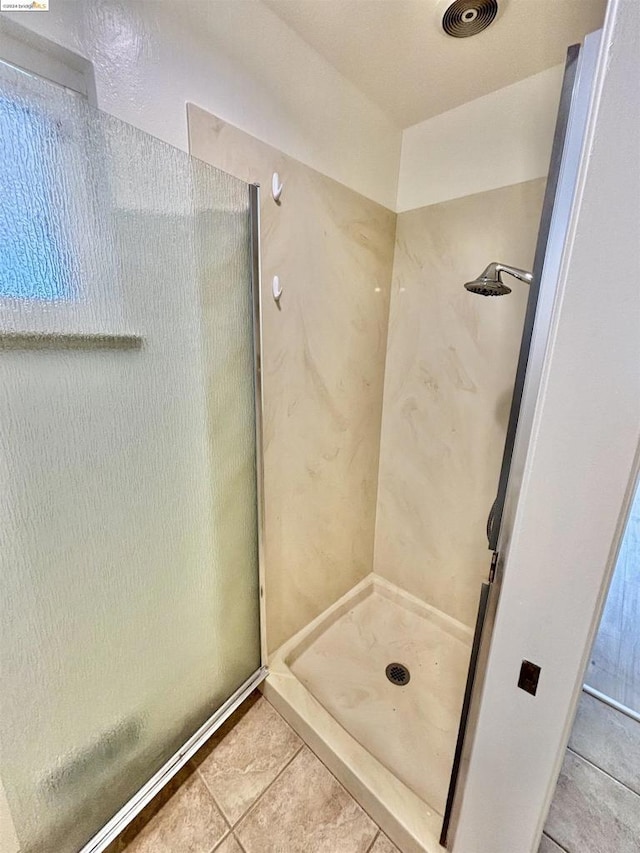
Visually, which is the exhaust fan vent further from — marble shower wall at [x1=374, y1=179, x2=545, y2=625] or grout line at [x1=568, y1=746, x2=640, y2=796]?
grout line at [x1=568, y1=746, x2=640, y2=796]

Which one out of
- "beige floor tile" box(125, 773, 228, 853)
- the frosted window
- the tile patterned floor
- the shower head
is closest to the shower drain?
the tile patterned floor

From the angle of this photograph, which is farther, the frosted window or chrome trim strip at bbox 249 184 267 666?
chrome trim strip at bbox 249 184 267 666

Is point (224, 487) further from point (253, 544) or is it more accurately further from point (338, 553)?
point (338, 553)

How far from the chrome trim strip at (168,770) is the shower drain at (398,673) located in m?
0.58

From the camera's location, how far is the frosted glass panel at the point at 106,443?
704mm

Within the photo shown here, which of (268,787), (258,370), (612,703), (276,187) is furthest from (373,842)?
(276,187)

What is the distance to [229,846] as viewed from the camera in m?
1.01

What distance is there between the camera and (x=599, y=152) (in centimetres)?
47

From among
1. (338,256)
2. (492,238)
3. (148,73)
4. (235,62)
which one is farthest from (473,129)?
(148,73)

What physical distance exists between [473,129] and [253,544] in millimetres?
1853

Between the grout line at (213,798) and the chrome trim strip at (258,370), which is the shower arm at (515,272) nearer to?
the chrome trim strip at (258,370)

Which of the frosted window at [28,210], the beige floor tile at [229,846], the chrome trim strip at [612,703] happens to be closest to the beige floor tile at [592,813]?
the chrome trim strip at [612,703]

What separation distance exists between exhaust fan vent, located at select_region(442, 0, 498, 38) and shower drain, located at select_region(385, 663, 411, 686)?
2.41 metres

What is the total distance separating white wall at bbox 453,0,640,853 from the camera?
462 millimetres
